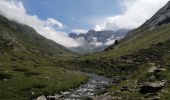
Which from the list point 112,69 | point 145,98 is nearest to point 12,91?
point 145,98

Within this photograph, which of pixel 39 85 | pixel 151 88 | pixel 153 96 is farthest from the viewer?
pixel 39 85

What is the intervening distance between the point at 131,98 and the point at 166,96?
6698 mm

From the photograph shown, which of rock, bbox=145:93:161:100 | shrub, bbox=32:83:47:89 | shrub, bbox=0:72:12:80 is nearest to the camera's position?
rock, bbox=145:93:161:100

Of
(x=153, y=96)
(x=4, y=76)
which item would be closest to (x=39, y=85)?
(x=4, y=76)

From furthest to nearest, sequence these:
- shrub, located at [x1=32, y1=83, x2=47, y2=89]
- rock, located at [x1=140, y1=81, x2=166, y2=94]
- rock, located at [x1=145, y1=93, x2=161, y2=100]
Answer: shrub, located at [x1=32, y1=83, x2=47, y2=89] < rock, located at [x1=140, y1=81, x2=166, y2=94] < rock, located at [x1=145, y1=93, x2=161, y2=100]

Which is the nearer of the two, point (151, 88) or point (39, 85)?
point (151, 88)

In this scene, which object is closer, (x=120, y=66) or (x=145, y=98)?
(x=145, y=98)

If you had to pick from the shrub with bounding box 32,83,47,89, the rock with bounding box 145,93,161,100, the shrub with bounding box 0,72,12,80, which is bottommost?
the rock with bounding box 145,93,161,100

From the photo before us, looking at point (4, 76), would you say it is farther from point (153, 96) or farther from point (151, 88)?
point (153, 96)

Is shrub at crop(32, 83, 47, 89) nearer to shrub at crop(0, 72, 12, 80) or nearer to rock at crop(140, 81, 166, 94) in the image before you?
shrub at crop(0, 72, 12, 80)

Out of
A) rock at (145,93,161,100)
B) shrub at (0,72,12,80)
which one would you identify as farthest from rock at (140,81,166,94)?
shrub at (0,72,12,80)

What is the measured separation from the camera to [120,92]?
6531 cm

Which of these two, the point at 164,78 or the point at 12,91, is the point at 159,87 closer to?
the point at 164,78

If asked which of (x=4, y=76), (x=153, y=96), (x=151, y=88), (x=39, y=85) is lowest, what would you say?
(x=153, y=96)
